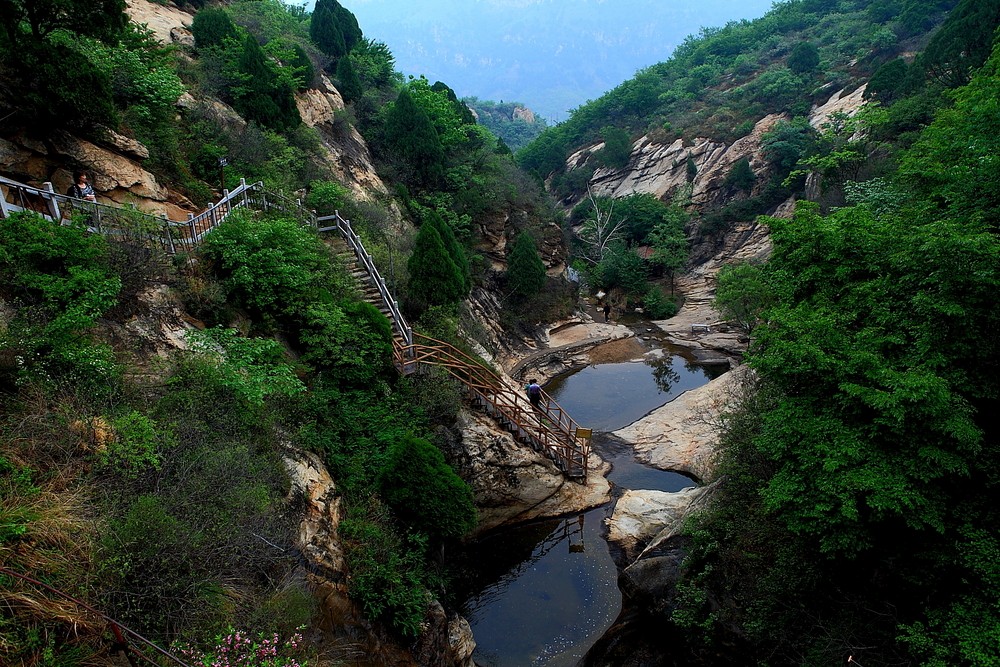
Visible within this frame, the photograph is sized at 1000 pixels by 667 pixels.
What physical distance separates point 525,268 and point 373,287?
13136 mm

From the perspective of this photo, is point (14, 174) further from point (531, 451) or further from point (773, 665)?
point (773, 665)

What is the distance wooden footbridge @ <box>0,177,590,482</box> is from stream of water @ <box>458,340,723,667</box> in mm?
1891

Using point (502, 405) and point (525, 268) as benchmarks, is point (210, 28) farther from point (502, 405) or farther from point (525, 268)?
point (502, 405)

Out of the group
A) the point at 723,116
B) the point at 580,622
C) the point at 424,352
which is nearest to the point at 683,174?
the point at 723,116

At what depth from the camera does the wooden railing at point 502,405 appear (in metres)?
14.2

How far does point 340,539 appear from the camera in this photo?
8664 millimetres

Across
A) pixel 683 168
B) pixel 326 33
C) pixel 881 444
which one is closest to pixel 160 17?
pixel 326 33

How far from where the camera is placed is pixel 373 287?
16.0 metres

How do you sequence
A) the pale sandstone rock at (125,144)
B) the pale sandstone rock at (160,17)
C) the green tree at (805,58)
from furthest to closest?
the green tree at (805,58), the pale sandstone rock at (160,17), the pale sandstone rock at (125,144)

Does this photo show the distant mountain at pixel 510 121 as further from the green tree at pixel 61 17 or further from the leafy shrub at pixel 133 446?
the leafy shrub at pixel 133 446

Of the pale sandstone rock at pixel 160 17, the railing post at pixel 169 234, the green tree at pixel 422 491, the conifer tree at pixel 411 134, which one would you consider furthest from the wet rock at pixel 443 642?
the pale sandstone rock at pixel 160 17

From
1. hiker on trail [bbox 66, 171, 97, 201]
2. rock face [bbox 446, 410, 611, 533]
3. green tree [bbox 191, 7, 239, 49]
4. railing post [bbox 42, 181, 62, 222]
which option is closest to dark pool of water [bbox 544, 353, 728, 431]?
rock face [bbox 446, 410, 611, 533]

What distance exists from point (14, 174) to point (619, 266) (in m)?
32.4

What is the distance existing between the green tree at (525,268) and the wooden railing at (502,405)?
39.1 ft
